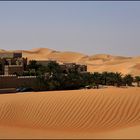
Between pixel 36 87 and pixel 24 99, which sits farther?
pixel 36 87

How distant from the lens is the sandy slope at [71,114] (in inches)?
711

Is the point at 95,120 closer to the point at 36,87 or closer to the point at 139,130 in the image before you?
the point at 139,130

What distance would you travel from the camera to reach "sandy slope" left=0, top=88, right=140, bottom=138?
711 inches

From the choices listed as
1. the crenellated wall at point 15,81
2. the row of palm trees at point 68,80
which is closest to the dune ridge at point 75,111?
the crenellated wall at point 15,81

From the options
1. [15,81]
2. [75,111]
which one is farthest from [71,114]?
[15,81]

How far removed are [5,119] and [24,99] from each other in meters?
2.94

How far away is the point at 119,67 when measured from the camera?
96125mm

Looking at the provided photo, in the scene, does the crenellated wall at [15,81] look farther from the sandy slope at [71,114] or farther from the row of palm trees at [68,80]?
the sandy slope at [71,114]

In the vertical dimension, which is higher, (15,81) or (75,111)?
(15,81)

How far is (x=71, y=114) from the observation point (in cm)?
2112

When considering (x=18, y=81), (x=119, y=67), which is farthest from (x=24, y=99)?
(x=119, y=67)

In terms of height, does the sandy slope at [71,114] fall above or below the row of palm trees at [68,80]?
below

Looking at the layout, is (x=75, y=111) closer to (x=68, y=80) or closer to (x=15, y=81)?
(x=15, y=81)

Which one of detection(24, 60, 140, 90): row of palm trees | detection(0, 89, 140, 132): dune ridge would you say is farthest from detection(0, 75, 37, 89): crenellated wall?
detection(0, 89, 140, 132): dune ridge
